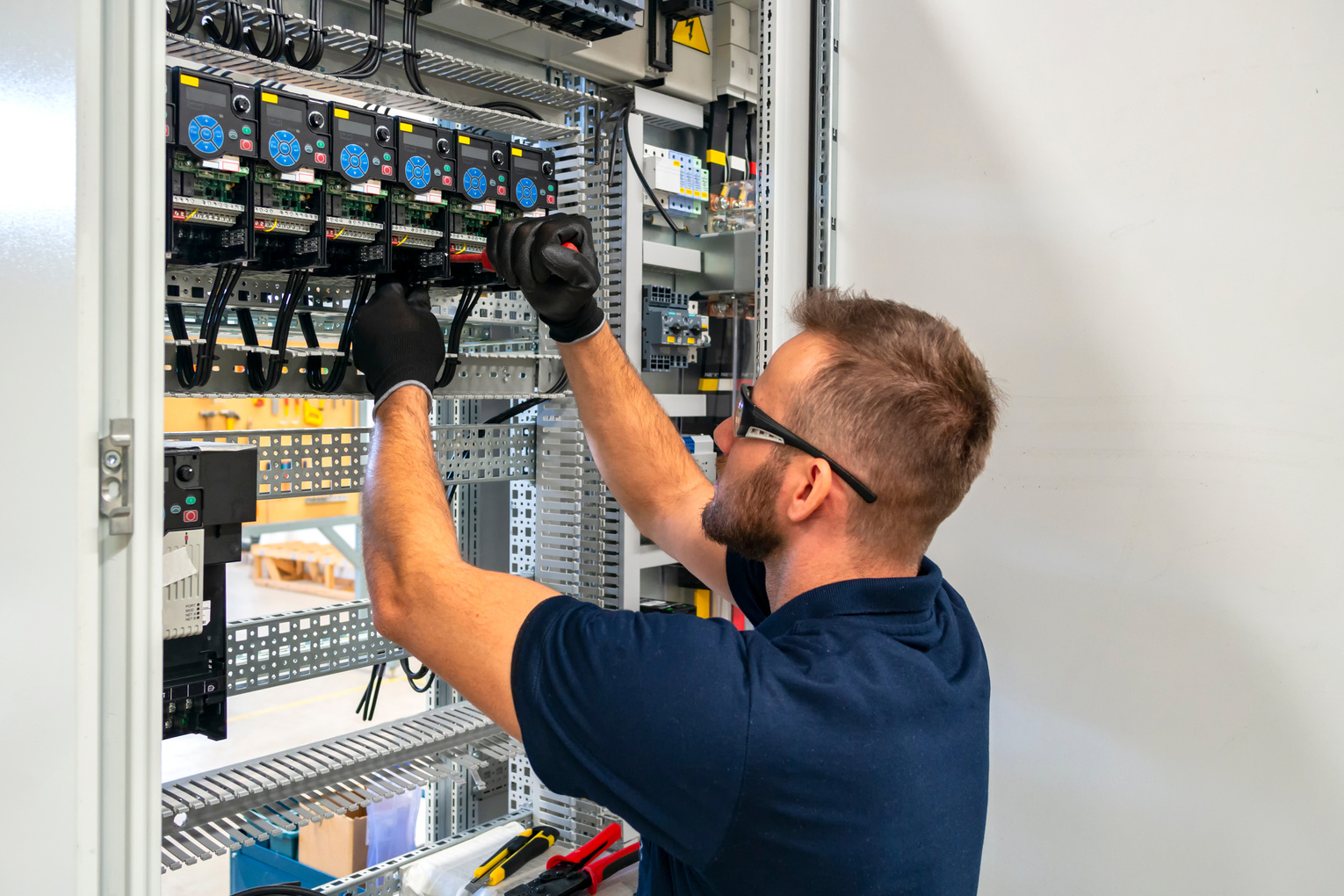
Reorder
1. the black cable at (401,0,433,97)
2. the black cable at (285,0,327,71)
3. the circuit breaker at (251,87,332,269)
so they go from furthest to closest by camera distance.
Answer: the black cable at (401,0,433,97) < the black cable at (285,0,327,71) < the circuit breaker at (251,87,332,269)

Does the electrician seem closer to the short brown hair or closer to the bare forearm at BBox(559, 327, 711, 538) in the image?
the short brown hair

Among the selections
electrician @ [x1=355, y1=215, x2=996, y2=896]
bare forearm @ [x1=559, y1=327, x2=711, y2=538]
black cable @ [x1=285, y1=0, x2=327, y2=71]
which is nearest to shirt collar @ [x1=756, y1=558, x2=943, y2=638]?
electrician @ [x1=355, y1=215, x2=996, y2=896]

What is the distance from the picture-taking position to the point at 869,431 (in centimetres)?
106

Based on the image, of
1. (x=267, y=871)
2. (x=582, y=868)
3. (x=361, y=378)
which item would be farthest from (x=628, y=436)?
(x=267, y=871)

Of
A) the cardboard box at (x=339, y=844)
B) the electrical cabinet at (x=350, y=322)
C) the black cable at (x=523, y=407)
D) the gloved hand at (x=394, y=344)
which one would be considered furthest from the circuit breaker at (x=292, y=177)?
the cardboard box at (x=339, y=844)

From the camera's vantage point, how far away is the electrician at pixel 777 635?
886 millimetres

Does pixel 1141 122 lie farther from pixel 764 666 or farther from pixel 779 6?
pixel 764 666

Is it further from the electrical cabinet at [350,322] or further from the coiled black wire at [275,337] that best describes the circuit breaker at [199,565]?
the coiled black wire at [275,337]

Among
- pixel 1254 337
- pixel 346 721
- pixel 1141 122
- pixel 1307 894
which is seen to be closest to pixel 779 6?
pixel 1141 122

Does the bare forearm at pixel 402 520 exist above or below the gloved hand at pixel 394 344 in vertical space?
below

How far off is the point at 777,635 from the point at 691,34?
145cm

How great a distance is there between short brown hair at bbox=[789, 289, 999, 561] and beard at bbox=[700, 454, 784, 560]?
0.08m

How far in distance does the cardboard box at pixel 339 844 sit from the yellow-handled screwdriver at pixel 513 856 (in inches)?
17.7

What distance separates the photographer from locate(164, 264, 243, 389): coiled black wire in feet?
4.25
